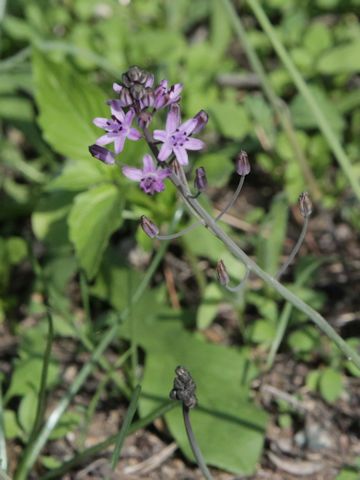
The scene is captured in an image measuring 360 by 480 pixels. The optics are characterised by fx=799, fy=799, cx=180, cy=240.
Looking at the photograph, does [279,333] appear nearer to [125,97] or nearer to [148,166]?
[148,166]

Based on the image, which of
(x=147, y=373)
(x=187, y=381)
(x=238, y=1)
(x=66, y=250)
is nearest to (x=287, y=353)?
(x=147, y=373)

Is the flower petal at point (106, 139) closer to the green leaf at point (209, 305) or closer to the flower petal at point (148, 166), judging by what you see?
the flower petal at point (148, 166)

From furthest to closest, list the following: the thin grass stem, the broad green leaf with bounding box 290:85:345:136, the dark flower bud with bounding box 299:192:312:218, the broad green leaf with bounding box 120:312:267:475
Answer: the broad green leaf with bounding box 290:85:345:136 → the broad green leaf with bounding box 120:312:267:475 → the thin grass stem → the dark flower bud with bounding box 299:192:312:218

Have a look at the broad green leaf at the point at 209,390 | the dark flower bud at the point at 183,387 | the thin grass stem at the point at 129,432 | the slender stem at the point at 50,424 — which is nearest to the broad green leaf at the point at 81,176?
the slender stem at the point at 50,424

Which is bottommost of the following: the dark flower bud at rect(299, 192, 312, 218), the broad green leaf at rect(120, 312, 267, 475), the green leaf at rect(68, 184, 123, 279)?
the broad green leaf at rect(120, 312, 267, 475)

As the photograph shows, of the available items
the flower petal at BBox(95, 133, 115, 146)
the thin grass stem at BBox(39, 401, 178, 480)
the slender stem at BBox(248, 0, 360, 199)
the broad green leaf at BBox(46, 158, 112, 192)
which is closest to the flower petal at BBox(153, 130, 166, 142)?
the flower petal at BBox(95, 133, 115, 146)

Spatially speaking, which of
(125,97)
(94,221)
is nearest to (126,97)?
(125,97)

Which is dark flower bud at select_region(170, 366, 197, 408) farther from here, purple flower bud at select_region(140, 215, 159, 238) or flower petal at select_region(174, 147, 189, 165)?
flower petal at select_region(174, 147, 189, 165)
